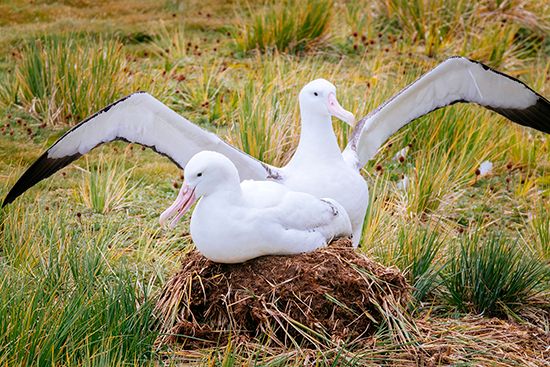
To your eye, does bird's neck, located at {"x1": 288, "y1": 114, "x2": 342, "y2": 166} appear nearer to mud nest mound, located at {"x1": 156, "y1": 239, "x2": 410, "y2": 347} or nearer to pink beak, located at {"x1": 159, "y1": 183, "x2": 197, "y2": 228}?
mud nest mound, located at {"x1": 156, "y1": 239, "x2": 410, "y2": 347}

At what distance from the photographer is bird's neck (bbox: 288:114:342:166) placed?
19.6 feet

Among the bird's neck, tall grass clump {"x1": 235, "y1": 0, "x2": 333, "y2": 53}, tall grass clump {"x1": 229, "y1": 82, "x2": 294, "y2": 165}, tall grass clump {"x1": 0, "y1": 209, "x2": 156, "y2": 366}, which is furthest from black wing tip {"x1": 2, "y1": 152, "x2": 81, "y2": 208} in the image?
tall grass clump {"x1": 235, "y1": 0, "x2": 333, "y2": 53}

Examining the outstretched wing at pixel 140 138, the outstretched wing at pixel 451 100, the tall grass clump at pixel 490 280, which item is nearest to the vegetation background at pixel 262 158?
the tall grass clump at pixel 490 280

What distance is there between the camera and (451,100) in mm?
6867

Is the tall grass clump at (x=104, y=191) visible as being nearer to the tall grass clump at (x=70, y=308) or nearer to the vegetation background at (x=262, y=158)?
the vegetation background at (x=262, y=158)

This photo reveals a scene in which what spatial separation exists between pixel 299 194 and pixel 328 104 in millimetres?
877

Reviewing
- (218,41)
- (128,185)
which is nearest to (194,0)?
(218,41)

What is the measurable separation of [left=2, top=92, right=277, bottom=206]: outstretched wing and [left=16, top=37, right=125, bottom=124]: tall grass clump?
2.40m

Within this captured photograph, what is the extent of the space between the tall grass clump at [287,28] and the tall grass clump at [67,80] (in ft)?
6.77

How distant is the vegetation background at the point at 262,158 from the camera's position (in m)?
4.88

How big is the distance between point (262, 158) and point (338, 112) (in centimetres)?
166

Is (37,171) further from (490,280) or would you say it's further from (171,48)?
(171,48)

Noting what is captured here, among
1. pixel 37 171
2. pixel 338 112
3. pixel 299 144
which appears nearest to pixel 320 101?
pixel 338 112

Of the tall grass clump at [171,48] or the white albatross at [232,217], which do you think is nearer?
the white albatross at [232,217]
